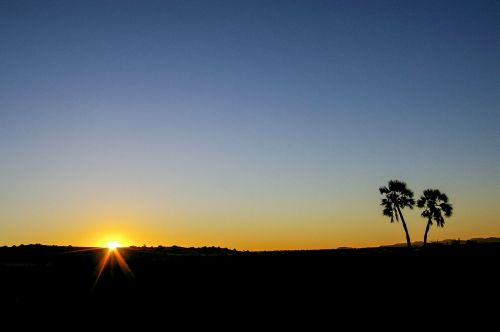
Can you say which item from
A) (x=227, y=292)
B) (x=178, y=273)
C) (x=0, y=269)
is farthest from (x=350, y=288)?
(x=0, y=269)

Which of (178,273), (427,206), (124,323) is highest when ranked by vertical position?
(427,206)

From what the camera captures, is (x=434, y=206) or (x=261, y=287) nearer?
(x=261, y=287)

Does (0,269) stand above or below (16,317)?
above

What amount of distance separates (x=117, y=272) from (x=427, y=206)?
46.7 metres

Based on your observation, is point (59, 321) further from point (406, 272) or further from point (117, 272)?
point (406, 272)

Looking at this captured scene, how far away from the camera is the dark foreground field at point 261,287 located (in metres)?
14.5

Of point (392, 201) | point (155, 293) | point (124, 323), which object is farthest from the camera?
point (392, 201)

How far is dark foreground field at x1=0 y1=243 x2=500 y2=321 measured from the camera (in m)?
14.5

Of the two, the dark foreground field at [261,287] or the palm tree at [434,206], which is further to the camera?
the palm tree at [434,206]

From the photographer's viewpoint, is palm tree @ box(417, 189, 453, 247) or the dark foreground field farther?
palm tree @ box(417, 189, 453, 247)

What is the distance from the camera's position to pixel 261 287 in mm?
16781

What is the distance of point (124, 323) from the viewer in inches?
539

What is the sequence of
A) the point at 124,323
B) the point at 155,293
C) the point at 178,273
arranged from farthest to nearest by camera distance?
the point at 178,273, the point at 155,293, the point at 124,323

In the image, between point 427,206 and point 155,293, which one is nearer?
point 155,293
